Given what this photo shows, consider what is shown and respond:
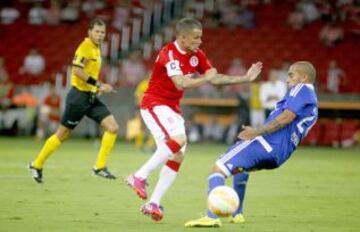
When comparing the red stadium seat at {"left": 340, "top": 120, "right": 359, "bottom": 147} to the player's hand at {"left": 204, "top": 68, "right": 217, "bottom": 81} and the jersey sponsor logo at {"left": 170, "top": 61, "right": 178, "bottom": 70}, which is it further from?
the jersey sponsor logo at {"left": 170, "top": 61, "right": 178, "bottom": 70}

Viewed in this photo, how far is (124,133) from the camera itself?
31.3 m

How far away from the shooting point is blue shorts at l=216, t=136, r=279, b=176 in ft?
33.8

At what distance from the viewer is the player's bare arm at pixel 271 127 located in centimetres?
1008

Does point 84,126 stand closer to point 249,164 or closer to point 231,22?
point 231,22

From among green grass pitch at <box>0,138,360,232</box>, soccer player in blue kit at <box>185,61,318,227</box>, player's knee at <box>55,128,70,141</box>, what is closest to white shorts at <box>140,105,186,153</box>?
green grass pitch at <box>0,138,360,232</box>

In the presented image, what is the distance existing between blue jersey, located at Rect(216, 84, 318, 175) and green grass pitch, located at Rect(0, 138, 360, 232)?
2.36 ft

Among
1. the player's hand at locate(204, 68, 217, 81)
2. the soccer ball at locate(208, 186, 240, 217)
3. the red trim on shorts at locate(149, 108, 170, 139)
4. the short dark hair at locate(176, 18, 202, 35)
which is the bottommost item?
the soccer ball at locate(208, 186, 240, 217)

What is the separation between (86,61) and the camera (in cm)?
1579

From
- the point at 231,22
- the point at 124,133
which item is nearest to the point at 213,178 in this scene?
the point at 124,133

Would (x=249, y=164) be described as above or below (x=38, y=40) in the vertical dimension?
above

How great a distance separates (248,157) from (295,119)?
69cm

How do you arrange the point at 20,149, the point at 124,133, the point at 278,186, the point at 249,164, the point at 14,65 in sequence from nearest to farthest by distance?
the point at 249,164 → the point at 278,186 → the point at 20,149 → the point at 124,133 → the point at 14,65

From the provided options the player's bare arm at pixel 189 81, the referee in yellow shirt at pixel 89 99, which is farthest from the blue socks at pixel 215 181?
the referee in yellow shirt at pixel 89 99

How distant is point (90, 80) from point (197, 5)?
1953 centimetres
